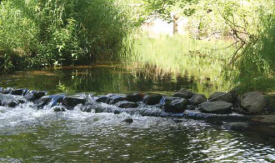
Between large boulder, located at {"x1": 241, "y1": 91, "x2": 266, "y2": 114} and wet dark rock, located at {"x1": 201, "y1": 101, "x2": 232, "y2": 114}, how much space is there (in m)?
0.27

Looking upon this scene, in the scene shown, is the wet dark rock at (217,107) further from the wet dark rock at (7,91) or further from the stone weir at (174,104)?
the wet dark rock at (7,91)

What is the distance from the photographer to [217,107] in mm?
7012

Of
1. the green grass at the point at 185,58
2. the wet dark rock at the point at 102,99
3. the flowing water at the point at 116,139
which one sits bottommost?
the flowing water at the point at 116,139

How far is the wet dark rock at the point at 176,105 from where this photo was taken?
723 cm

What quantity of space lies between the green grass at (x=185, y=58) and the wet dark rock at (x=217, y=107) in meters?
1.45

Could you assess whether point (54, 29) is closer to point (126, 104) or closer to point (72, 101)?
point (72, 101)

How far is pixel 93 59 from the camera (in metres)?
12.7

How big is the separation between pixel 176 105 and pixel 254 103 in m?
1.33

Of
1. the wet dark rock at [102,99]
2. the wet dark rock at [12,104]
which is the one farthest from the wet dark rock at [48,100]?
the wet dark rock at [102,99]

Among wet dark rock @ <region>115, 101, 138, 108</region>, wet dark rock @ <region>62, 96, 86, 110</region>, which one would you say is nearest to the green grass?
wet dark rock @ <region>115, 101, 138, 108</region>

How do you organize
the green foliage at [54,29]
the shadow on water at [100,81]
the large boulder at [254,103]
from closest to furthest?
the large boulder at [254,103] → the shadow on water at [100,81] → the green foliage at [54,29]

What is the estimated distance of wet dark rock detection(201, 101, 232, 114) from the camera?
274 inches

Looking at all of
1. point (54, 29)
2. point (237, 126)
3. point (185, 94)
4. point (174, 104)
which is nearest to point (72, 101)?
point (174, 104)

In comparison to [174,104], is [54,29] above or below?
above
